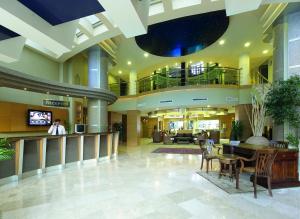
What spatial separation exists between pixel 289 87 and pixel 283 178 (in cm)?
270

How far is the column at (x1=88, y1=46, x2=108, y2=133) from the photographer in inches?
368

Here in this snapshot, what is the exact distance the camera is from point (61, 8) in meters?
1.30

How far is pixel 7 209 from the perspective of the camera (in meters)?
3.29

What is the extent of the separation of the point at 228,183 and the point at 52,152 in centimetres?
511

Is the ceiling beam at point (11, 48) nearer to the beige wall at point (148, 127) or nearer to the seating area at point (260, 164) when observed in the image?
the seating area at point (260, 164)

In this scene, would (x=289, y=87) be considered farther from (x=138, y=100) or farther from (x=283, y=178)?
(x=138, y=100)

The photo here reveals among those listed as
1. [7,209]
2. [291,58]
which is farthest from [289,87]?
[7,209]

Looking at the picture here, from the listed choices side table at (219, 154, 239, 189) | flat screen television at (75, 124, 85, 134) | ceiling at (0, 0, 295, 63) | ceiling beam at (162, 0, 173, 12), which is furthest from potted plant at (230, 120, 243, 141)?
ceiling at (0, 0, 295, 63)

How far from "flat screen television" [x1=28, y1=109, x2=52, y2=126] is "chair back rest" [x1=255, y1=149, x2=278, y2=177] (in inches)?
326

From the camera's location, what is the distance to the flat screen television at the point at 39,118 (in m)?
8.31

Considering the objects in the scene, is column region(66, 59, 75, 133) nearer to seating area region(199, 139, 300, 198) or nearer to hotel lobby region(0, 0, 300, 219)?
hotel lobby region(0, 0, 300, 219)

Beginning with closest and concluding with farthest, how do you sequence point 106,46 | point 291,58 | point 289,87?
point 289,87 → point 291,58 → point 106,46

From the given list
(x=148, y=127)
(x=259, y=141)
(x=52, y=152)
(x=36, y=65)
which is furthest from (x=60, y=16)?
(x=148, y=127)

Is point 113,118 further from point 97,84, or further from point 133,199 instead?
point 133,199
